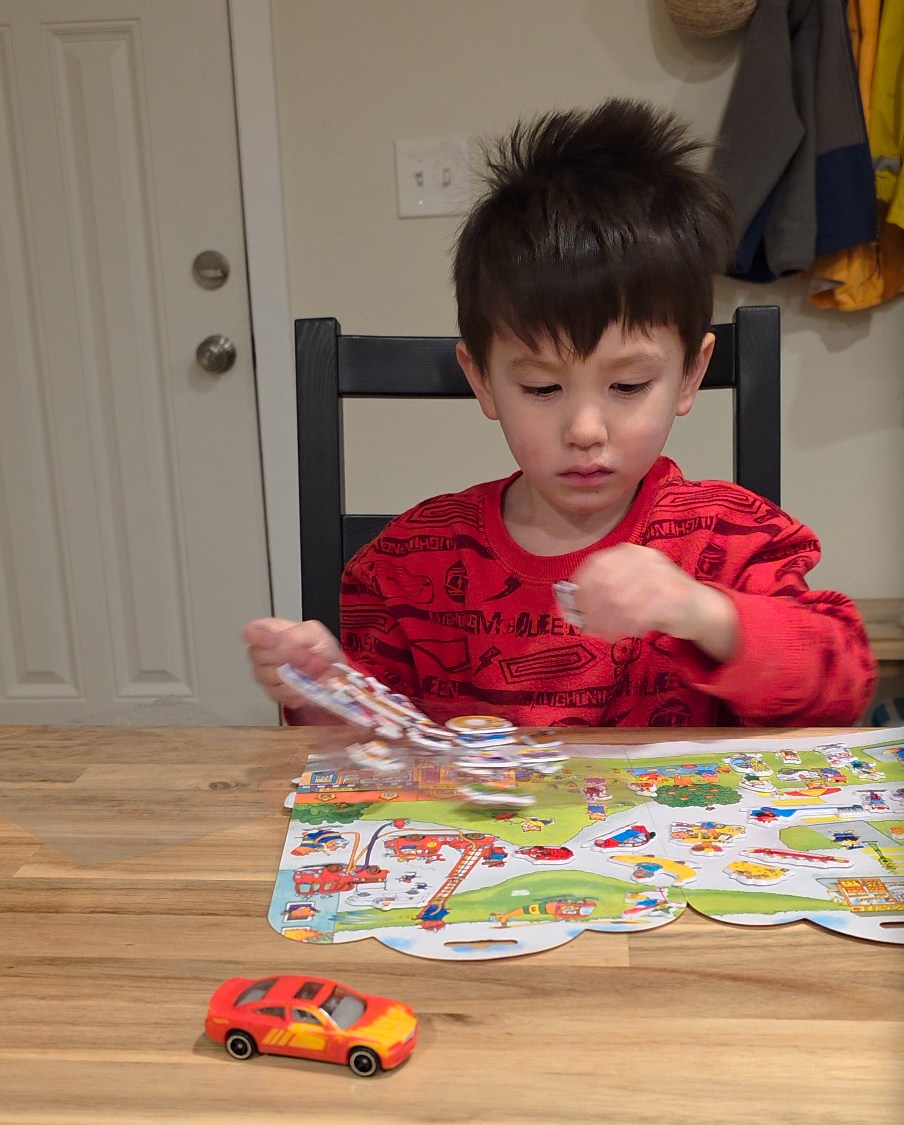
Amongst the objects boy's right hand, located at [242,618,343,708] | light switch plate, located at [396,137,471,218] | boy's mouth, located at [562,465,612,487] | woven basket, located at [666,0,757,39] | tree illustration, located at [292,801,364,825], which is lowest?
tree illustration, located at [292,801,364,825]

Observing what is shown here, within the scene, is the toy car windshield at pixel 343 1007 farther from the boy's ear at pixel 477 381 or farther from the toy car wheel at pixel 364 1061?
the boy's ear at pixel 477 381

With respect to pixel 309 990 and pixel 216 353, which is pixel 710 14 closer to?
pixel 216 353

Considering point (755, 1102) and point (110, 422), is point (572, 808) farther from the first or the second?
point (110, 422)

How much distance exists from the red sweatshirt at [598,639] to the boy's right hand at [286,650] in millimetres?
80

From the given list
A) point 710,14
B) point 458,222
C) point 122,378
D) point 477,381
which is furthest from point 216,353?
point 477,381

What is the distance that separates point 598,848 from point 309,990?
0.62 ft

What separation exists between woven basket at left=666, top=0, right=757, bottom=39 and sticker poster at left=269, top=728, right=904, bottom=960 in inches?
58.8

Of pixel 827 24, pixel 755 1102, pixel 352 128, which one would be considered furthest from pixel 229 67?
pixel 755 1102

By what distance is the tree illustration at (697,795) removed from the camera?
618mm

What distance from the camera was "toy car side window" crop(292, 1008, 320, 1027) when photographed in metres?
0.42

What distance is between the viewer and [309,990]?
44cm

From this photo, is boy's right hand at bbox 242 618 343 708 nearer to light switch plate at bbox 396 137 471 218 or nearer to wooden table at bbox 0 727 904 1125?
wooden table at bbox 0 727 904 1125

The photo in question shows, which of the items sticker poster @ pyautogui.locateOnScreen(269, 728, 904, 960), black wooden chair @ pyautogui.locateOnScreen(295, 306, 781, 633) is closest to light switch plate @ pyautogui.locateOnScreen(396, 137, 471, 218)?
black wooden chair @ pyautogui.locateOnScreen(295, 306, 781, 633)

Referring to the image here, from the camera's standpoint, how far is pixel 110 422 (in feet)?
7.00
